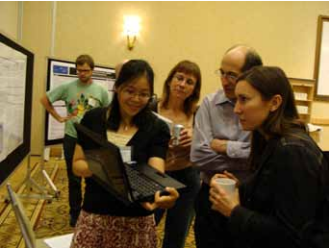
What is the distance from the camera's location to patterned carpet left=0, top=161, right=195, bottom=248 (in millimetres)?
2875

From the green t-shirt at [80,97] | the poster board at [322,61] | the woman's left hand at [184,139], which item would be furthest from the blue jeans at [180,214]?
the poster board at [322,61]

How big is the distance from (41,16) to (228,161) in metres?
5.31

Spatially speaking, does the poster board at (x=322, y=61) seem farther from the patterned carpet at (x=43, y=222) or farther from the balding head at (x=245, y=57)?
the balding head at (x=245, y=57)

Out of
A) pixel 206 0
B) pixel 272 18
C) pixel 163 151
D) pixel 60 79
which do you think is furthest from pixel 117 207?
pixel 272 18

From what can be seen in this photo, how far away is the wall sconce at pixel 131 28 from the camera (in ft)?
20.5

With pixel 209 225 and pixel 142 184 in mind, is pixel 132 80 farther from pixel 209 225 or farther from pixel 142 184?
pixel 209 225

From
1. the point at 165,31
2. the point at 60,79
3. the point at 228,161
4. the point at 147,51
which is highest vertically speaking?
the point at 165,31

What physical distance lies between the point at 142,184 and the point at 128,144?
23cm

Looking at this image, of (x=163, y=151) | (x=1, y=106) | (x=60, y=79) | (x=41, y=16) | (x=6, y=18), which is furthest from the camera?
(x=41, y=16)

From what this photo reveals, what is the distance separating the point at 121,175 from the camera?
1045mm

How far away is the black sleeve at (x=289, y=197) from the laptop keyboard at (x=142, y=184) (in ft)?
1.10

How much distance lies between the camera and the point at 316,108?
22.8 feet

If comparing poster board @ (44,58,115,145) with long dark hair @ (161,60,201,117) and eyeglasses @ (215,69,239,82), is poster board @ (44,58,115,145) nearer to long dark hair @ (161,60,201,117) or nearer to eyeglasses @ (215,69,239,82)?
long dark hair @ (161,60,201,117)

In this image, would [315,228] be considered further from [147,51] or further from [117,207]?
[147,51]
